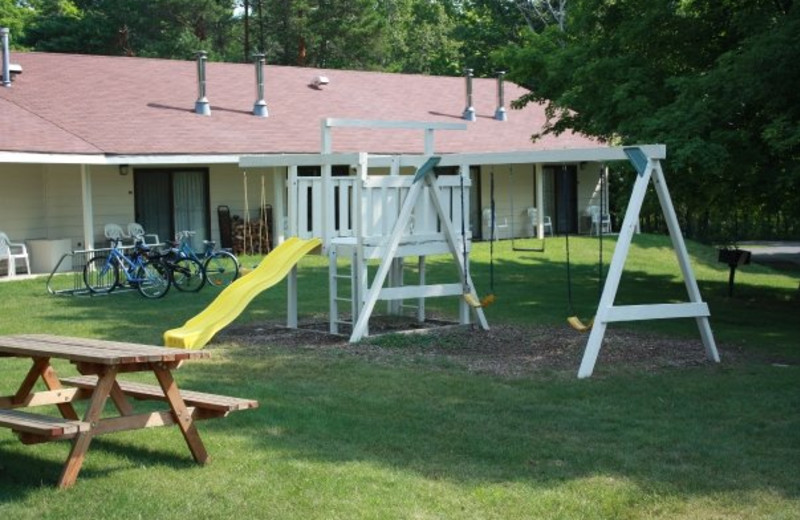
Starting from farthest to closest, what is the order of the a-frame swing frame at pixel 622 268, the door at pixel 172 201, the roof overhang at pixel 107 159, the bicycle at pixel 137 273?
the door at pixel 172 201, the roof overhang at pixel 107 159, the bicycle at pixel 137 273, the a-frame swing frame at pixel 622 268

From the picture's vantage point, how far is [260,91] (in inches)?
1039

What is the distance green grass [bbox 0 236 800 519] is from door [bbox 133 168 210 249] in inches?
469

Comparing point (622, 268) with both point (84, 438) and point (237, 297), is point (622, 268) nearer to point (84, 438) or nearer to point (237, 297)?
point (237, 297)

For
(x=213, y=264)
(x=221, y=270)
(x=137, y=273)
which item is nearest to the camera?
(x=137, y=273)

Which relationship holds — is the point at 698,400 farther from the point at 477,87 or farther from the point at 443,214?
the point at 477,87

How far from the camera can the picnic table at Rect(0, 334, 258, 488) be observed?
6383 millimetres

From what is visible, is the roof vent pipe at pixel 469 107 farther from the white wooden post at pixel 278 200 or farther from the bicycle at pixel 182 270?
the bicycle at pixel 182 270

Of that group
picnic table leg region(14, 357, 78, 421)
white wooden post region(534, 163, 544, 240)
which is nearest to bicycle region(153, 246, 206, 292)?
picnic table leg region(14, 357, 78, 421)

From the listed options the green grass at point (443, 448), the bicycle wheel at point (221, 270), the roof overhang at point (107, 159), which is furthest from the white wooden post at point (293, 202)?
the roof overhang at point (107, 159)

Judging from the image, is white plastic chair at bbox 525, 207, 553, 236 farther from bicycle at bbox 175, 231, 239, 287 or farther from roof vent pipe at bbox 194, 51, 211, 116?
bicycle at bbox 175, 231, 239, 287

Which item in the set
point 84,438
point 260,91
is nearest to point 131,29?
point 260,91

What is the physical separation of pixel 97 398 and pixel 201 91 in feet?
64.6

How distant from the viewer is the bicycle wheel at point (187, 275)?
58.3 feet

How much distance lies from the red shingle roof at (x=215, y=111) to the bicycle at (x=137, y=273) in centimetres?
337
